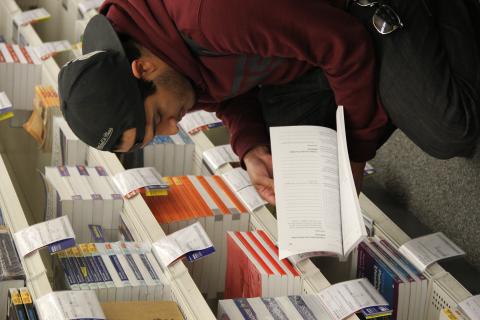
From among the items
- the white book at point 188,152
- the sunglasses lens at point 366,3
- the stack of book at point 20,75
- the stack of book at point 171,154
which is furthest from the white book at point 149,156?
the sunglasses lens at point 366,3

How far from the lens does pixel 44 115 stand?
3.34m

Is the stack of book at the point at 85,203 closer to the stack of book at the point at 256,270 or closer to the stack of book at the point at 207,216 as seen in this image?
the stack of book at the point at 207,216

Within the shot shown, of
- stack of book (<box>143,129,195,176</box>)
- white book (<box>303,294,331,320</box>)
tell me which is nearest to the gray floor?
stack of book (<box>143,129,195,176</box>)

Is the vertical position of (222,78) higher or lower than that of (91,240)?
higher

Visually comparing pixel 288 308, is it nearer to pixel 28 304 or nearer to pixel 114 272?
pixel 114 272

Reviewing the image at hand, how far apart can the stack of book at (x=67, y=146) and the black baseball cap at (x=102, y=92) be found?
1012 millimetres

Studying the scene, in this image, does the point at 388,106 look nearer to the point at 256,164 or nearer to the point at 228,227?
the point at 256,164

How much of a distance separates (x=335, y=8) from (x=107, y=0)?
1.84ft

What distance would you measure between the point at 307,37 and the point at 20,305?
967 millimetres

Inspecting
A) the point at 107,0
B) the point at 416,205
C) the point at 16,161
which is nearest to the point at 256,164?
the point at 107,0

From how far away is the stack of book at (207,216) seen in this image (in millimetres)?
2613

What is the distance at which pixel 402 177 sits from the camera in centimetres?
337

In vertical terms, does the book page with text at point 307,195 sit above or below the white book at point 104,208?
above

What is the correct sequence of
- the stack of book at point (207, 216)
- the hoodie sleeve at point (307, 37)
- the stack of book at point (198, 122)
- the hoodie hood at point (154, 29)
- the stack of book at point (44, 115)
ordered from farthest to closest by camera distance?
the stack of book at point (44, 115), the stack of book at point (198, 122), the stack of book at point (207, 216), the hoodie hood at point (154, 29), the hoodie sleeve at point (307, 37)
